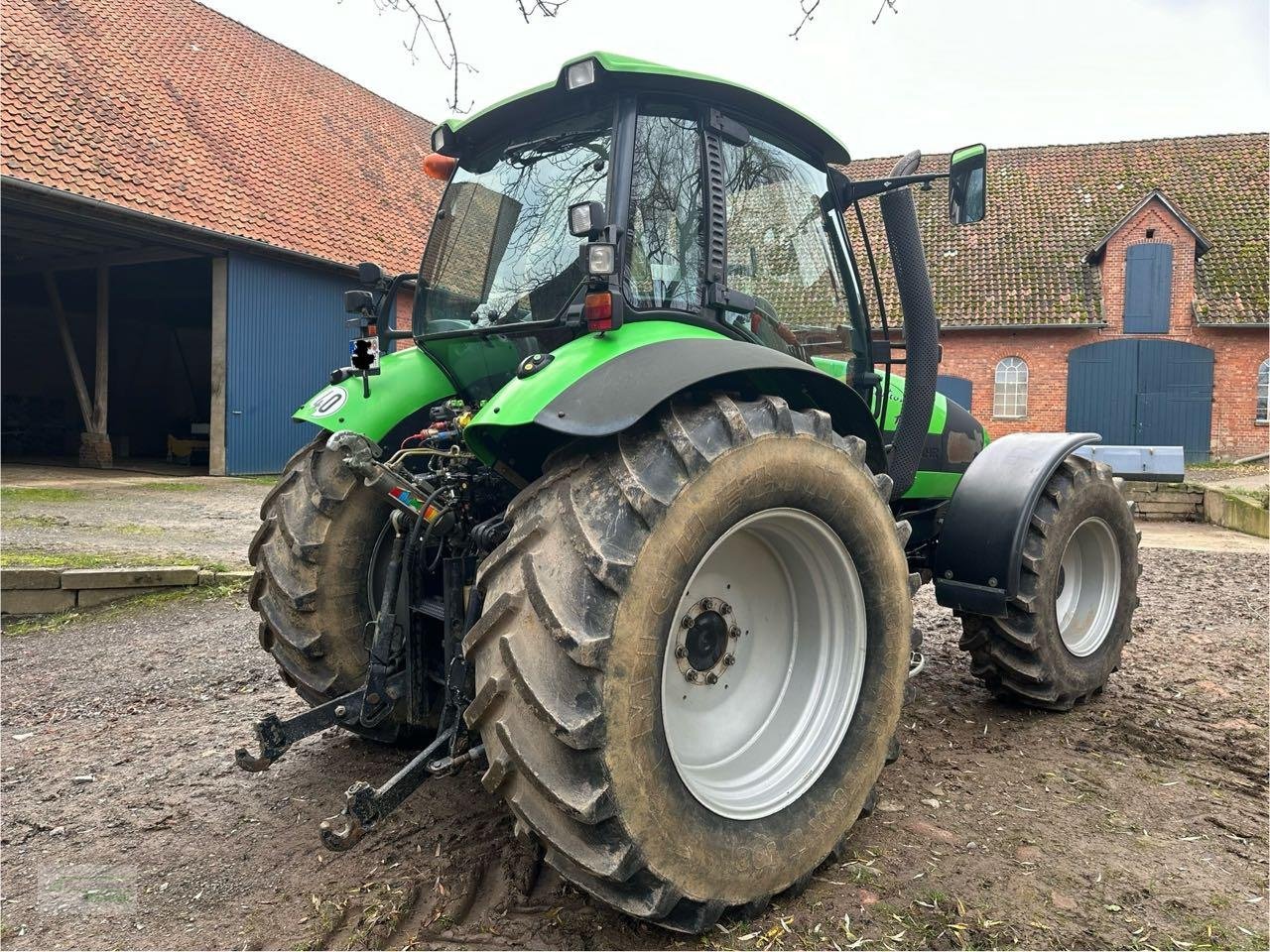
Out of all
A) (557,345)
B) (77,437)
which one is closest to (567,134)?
(557,345)

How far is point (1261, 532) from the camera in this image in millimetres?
10680

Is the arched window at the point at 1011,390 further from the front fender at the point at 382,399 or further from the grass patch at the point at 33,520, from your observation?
the front fender at the point at 382,399

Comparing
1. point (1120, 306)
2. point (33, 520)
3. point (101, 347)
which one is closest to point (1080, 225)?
point (1120, 306)

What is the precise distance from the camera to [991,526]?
3.60 m

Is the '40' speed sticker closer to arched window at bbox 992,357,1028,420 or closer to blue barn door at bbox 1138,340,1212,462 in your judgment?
arched window at bbox 992,357,1028,420

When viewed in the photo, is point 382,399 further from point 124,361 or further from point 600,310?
point 124,361

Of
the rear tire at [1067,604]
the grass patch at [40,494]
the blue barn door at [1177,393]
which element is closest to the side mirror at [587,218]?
the rear tire at [1067,604]

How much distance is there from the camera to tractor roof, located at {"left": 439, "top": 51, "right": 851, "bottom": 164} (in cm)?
255

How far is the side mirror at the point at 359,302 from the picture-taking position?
335 cm

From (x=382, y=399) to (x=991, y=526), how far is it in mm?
2457

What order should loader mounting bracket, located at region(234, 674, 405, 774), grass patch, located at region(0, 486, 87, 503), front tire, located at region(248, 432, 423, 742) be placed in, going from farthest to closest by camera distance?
1. grass patch, located at region(0, 486, 87, 503)
2. front tire, located at region(248, 432, 423, 742)
3. loader mounting bracket, located at region(234, 674, 405, 774)

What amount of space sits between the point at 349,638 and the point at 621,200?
1.71 meters

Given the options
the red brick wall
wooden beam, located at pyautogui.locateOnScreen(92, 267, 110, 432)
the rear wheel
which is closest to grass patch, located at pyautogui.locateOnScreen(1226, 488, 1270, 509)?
the red brick wall

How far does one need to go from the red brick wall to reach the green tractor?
1763cm
